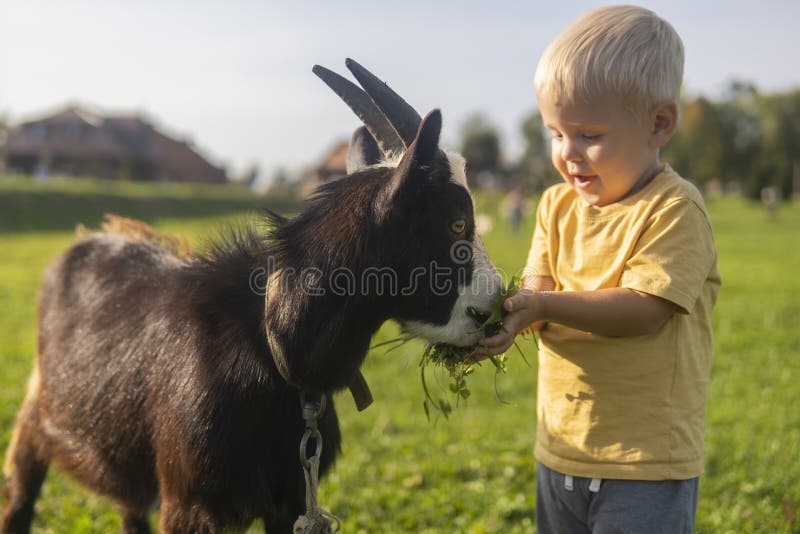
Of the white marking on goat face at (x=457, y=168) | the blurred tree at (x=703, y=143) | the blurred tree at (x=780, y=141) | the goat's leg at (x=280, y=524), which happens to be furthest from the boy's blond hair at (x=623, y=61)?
the blurred tree at (x=780, y=141)

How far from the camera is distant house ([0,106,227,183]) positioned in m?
52.3

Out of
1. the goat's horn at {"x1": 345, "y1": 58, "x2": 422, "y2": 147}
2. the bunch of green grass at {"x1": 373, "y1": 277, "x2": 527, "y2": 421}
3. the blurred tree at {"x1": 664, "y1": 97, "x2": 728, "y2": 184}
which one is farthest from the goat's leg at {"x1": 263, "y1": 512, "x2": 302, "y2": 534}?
the blurred tree at {"x1": 664, "y1": 97, "x2": 728, "y2": 184}

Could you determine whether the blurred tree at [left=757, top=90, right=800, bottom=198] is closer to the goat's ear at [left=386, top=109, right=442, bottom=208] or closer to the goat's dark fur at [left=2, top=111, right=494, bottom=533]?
the goat's dark fur at [left=2, top=111, right=494, bottom=533]

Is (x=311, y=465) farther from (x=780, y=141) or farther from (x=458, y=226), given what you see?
(x=780, y=141)

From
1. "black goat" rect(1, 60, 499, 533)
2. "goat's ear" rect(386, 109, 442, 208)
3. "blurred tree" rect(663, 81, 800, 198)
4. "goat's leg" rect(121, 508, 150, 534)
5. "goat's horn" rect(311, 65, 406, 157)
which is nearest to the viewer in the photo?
"goat's ear" rect(386, 109, 442, 208)

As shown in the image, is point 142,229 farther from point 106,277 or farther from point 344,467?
point 344,467

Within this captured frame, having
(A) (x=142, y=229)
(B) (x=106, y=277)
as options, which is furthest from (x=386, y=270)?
(A) (x=142, y=229)

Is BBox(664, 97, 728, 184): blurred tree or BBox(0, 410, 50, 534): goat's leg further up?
BBox(664, 97, 728, 184): blurred tree

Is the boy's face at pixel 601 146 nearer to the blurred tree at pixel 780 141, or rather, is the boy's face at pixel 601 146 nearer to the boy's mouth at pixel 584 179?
the boy's mouth at pixel 584 179

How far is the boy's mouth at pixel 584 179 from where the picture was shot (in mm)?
2379

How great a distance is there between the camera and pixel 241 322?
8.46ft

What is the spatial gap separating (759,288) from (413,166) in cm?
1244

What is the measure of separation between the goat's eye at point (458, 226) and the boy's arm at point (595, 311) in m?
0.29

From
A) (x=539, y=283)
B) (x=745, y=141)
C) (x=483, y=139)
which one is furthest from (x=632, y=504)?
(x=483, y=139)
